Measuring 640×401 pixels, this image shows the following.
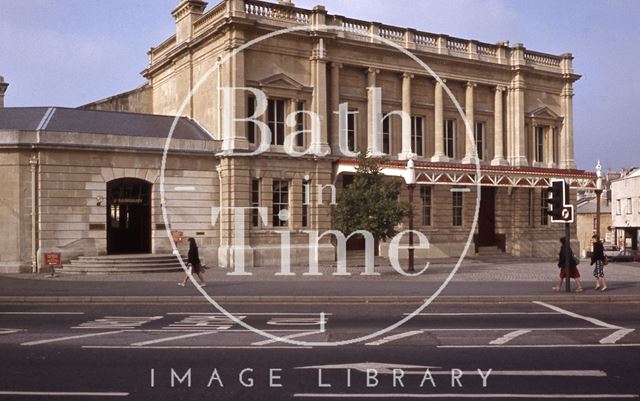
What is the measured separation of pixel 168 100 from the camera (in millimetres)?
38906

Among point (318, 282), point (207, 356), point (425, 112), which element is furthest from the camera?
point (425, 112)

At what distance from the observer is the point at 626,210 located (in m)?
67.9

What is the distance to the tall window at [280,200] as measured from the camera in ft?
107

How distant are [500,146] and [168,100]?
19.7 meters

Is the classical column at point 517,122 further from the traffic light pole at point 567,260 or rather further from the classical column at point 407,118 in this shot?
the traffic light pole at point 567,260

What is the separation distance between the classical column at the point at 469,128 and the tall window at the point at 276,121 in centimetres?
1207

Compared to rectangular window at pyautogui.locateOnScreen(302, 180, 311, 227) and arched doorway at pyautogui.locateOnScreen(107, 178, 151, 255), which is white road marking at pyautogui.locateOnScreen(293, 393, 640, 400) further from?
rectangular window at pyautogui.locateOnScreen(302, 180, 311, 227)

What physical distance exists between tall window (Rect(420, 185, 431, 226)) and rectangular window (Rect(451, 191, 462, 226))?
1702 mm

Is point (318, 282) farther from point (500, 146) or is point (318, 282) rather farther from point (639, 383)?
point (500, 146)

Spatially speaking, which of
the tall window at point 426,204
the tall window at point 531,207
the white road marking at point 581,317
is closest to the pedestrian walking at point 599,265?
the white road marking at point 581,317

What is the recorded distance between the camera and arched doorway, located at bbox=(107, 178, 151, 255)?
30875 mm

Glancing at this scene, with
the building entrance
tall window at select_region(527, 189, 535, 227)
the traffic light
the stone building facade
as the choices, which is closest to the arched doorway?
the stone building facade

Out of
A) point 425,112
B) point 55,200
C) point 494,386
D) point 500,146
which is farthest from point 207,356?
point 500,146

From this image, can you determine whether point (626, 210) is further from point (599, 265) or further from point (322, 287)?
point (322, 287)
